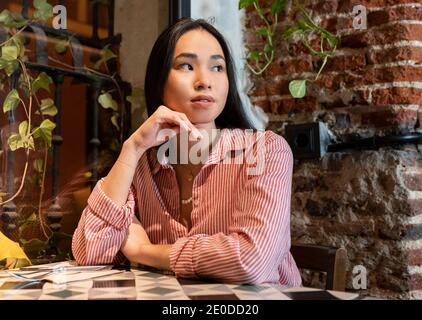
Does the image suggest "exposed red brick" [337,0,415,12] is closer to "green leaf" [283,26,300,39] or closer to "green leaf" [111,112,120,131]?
"green leaf" [283,26,300,39]

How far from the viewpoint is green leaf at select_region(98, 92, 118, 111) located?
1.76 meters

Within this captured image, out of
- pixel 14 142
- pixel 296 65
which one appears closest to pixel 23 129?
pixel 14 142

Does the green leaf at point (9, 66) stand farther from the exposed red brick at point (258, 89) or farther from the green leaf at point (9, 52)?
the exposed red brick at point (258, 89)

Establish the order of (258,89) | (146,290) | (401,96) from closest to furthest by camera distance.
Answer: (146,290), (401,96), (258,89)

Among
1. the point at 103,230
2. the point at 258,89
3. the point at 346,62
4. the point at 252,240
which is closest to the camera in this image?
the point at 252,240

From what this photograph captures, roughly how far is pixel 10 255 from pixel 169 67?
664mm

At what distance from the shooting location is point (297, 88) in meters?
1.58

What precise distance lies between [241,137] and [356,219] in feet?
1.67

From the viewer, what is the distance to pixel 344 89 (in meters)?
1.56

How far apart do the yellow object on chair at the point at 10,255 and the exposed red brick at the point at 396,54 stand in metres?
1.17

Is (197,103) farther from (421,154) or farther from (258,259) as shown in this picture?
(421,154)

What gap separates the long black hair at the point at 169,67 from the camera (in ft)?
4.10

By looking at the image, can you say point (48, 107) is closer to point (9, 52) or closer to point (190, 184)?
point (9, 52)

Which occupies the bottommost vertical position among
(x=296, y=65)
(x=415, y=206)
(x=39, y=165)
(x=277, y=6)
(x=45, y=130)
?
(x=415, y=206)
